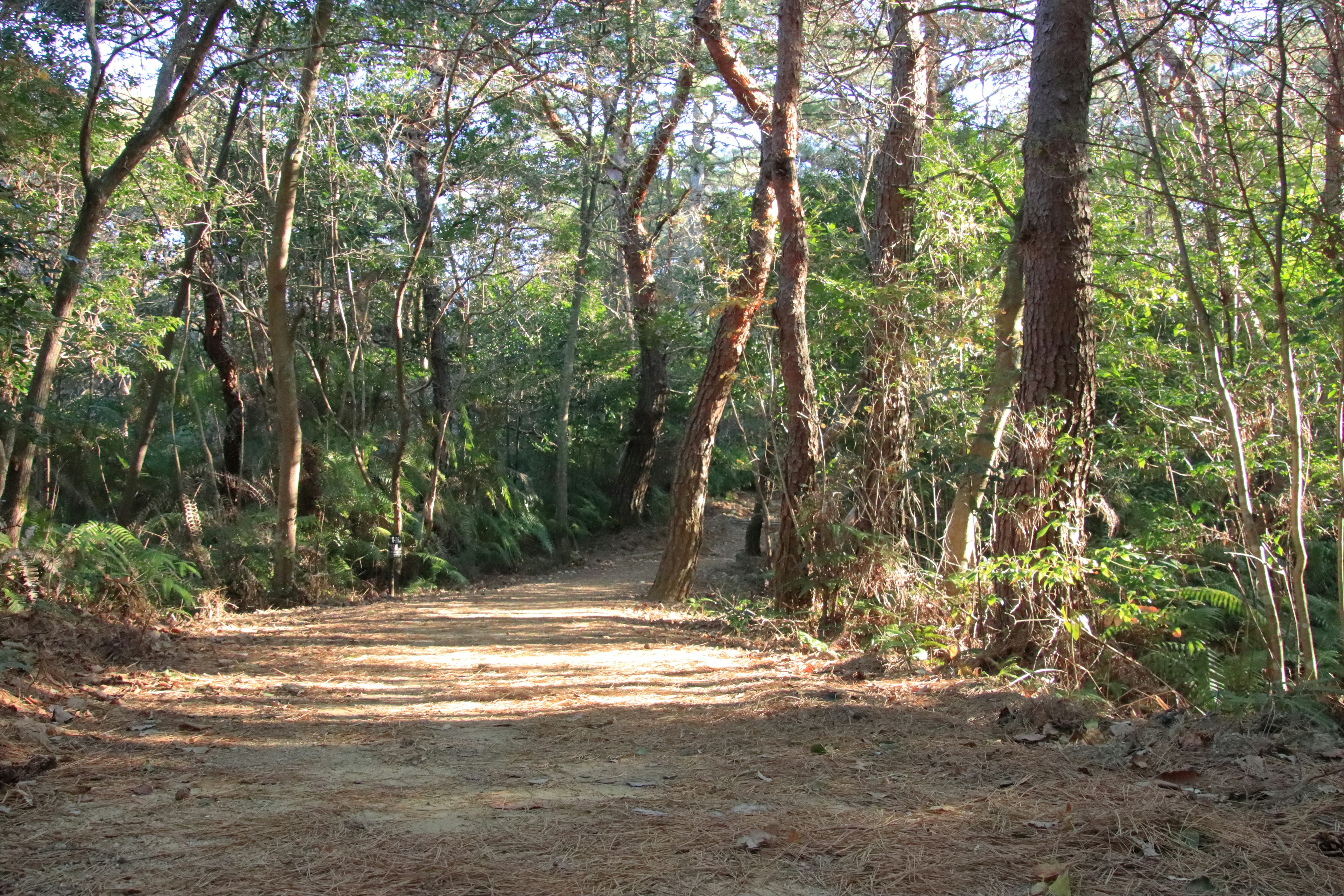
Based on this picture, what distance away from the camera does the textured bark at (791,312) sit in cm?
786

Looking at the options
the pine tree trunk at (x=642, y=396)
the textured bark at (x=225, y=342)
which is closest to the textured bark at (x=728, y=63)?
the textured bark at (x=225, y=342)

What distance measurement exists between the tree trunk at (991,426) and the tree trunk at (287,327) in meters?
7.12

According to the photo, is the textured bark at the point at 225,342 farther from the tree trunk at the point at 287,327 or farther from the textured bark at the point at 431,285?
the textured bark at the point at 431,285

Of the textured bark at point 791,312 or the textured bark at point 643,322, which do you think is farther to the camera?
the textured bark at point 643,322

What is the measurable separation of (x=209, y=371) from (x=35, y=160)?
5950mm

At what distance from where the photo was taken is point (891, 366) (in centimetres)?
734

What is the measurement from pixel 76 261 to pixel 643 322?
11.0 metres

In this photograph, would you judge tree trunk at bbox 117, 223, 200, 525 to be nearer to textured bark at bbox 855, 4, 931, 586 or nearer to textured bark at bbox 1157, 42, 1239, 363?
textured bark at bbox 855, 4, 931, 586

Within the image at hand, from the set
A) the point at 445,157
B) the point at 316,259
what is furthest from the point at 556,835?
the point at 316,259

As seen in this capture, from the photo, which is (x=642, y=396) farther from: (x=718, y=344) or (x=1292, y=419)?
(x=1292, y=419)

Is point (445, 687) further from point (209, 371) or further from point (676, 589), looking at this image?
point (209, 371)

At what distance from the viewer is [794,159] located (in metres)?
8.23

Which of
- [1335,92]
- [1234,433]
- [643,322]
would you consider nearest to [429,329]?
[643,322]

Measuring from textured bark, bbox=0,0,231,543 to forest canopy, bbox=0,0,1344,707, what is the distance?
45 mm
